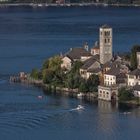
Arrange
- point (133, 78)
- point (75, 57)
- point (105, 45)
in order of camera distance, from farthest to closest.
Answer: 1. point (75, 57)
2. point (105, 45)
3. point (133, 78)

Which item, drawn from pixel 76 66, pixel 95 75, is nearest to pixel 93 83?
pixel 95 75

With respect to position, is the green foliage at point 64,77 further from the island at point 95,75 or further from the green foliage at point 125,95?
the green foliage at point 125,95

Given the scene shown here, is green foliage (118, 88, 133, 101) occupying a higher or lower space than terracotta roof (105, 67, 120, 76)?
lower

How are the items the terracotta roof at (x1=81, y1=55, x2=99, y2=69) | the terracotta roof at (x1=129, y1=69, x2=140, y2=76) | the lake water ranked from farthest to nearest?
the terracotta roof at (x1=81, y1=55, x2=99, y2=69)
the terracotta roof at (x1=129, y1=69, x2=140, y2=76)
the lake water

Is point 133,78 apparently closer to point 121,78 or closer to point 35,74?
point 121,78

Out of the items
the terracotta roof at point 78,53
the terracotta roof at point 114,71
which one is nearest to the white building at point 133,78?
the terracotta roof at point 114,71

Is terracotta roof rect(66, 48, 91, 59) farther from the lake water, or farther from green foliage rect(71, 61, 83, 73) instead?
the lake water

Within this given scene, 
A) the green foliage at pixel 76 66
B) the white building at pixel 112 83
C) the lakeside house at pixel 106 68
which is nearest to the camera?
the white building at pixel 112 83

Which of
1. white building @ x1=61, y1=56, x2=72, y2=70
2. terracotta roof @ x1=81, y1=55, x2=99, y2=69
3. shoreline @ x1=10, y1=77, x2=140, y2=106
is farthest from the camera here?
white building @ x1=61, y1=56, x2=72, y2=70

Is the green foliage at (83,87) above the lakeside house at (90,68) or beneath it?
beneath

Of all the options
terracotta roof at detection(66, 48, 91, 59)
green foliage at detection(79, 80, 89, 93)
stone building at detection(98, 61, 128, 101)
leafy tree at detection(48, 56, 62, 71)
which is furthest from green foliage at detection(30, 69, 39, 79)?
green foliage at detection(79, 80, 89, 93)
